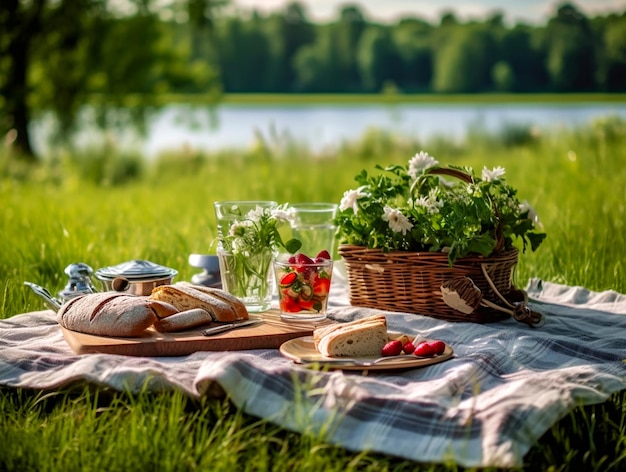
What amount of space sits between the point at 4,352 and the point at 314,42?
105ft

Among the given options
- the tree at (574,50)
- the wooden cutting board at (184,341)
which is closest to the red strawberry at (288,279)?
the wooden cutting board at (184,341)

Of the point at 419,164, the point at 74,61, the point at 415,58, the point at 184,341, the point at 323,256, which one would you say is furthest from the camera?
the point at 415,58

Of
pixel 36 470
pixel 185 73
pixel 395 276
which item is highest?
pixel 185 73

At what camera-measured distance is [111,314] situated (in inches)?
104

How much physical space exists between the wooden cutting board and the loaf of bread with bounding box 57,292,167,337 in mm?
23

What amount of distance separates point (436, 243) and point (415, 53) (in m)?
27.4

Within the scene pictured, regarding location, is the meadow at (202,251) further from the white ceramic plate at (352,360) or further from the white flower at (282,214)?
the white flower at (282,214)

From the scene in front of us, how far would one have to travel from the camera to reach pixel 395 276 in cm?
317

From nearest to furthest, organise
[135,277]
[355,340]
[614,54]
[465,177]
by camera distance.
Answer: [355,340] → [135,277] → [465,177] → [614,54]

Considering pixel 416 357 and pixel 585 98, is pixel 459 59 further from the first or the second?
pixel 416 357

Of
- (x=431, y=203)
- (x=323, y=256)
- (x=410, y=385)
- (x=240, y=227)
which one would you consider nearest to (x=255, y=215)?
(x=240, y=227)

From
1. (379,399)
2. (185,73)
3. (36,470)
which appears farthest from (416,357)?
(185,73)

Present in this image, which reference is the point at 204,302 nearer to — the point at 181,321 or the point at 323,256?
the point at 181,321

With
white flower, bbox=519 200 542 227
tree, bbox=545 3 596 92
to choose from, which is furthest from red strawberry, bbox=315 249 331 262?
tree, bbox=545 3 596 92
